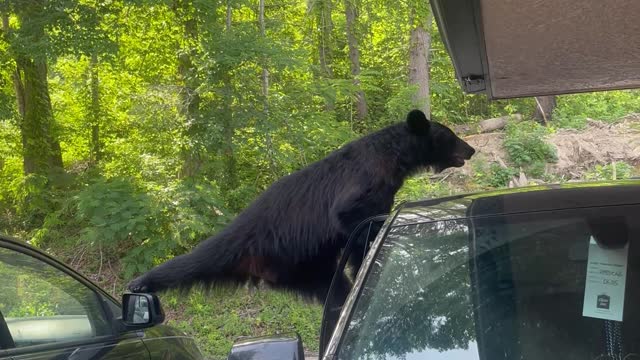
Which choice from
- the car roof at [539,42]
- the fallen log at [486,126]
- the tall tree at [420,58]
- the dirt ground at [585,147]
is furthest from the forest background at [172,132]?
the car roof at [539,42]

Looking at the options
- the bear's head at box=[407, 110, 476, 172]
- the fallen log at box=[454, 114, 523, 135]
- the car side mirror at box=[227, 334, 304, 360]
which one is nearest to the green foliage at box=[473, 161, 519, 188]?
the fallen log at box=[454, 114, 523, 135]

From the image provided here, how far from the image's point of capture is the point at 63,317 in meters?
3.44

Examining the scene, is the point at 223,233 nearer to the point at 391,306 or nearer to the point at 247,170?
the point at 391,306

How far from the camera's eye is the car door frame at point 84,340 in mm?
2990

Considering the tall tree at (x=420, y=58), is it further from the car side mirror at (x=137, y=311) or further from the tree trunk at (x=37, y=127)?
the car side mirror at (x=137, y=311)

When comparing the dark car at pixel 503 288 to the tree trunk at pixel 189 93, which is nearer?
the dark car at pixel 503 288

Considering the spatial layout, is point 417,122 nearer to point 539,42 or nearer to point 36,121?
point 539,42

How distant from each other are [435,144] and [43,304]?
4416 mm

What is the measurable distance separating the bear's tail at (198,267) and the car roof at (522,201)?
101 inches

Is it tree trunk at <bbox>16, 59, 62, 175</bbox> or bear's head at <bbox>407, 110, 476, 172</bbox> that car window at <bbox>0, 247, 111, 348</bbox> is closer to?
bear's head at <bbox>407, 110, 476, 172</bbox>

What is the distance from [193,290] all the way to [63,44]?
5.40 m

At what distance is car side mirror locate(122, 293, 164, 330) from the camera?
362cm

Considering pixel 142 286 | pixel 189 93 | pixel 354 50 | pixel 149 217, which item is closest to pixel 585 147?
pixel 354 50

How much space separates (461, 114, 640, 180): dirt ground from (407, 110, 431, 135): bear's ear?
8920mm
